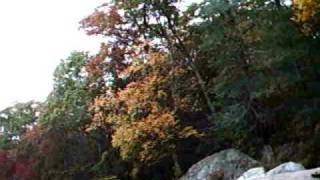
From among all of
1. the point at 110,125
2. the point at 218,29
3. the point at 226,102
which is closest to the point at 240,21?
the point at 218,29

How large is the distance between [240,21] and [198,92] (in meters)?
3.15

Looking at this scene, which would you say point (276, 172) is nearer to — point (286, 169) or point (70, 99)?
point (286, 169)

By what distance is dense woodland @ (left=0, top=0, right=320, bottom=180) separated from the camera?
15586 millimetres

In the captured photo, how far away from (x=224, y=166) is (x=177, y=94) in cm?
341

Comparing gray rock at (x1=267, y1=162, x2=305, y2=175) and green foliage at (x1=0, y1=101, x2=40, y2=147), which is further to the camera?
green foliage at (x1=0, y1=101, x2=40, y2=147)

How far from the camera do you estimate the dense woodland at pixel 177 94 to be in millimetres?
15586

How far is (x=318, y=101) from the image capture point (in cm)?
1530

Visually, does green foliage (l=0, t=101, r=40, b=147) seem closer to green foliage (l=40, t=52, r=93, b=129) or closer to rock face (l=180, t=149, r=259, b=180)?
green foliage (l=40, t=52, r=93, b=129)

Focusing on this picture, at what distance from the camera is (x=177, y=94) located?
18.0 metres

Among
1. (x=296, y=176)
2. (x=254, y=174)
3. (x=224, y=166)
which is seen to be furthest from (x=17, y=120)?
(x=296, y=176)

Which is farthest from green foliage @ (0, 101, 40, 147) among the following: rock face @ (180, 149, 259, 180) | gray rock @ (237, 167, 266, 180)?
gray rock @ (237, 167, 266, 180)

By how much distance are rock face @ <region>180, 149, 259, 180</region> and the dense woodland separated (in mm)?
840

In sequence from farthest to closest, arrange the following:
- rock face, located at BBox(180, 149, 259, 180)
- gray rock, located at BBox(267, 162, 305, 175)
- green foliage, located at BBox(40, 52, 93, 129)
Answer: green foliage, located at BBox(40, 52, 93, 129) < rock face, located at BBox(180, 149, 259, 180) < gray rock, located at BBox(267, 162, 305, 175)

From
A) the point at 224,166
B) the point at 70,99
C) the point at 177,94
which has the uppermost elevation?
the point at 70,99
